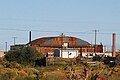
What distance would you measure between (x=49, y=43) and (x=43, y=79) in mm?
74299

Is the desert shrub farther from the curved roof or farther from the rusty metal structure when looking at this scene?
the curved roof

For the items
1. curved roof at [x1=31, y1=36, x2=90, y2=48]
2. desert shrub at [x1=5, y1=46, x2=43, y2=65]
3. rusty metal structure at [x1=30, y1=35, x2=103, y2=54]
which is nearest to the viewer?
desert shrub at [x1=5, y1=46, x2=43, y2=65]

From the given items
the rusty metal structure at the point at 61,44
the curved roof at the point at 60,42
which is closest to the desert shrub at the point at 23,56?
the rusty metal structure at the point at 61,44

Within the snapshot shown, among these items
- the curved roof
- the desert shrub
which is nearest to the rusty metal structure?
the curved roof

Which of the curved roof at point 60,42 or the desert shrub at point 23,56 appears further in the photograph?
the curved roof at point 60,42

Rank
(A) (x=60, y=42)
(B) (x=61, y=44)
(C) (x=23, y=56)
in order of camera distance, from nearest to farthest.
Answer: (C) (x=23, y=56)
(B) (x=61, y=44)
(A) (x=60, y=42)

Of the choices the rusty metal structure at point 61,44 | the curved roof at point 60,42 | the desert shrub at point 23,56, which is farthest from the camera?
the curved roof at point 60,42

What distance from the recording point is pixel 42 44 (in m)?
100

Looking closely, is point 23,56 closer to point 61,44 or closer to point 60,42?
point 61,44

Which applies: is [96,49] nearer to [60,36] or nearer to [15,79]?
[60,36]

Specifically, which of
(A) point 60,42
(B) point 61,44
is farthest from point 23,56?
(A) point 60,42

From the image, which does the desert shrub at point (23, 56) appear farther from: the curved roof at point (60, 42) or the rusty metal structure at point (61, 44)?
the curved roof at point (60, 42)

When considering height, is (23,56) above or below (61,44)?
below

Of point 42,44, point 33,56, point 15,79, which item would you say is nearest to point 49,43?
point 42,44
